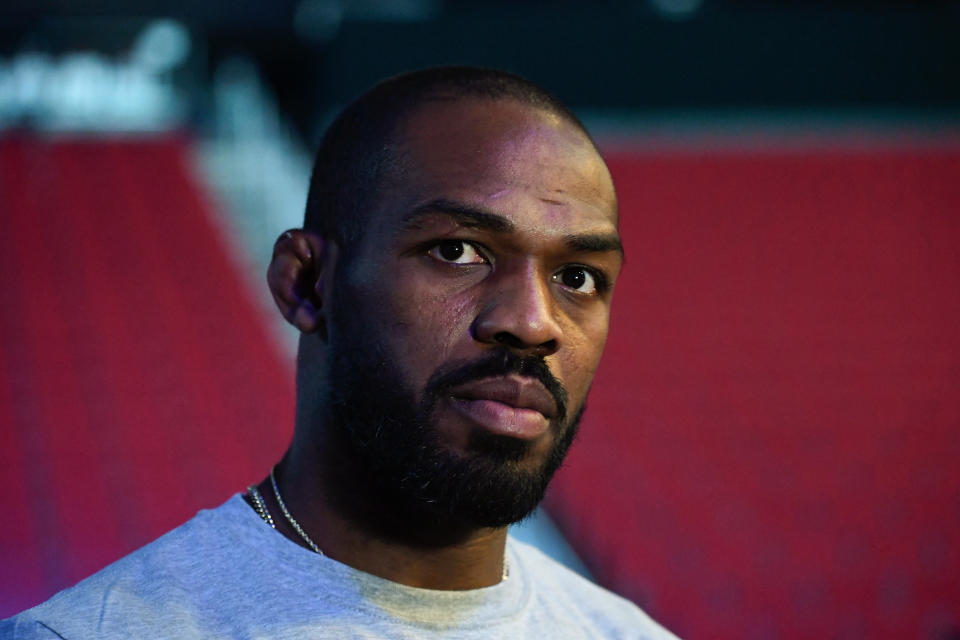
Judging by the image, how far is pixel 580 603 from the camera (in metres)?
0.63

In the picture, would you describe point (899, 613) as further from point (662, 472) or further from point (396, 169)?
point (396, 169)

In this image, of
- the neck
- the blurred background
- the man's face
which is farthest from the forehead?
the blurred background

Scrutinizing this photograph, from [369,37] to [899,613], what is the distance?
2.58 m

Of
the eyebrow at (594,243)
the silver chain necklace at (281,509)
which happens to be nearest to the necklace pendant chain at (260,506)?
the silver chain necklace at (281,509)

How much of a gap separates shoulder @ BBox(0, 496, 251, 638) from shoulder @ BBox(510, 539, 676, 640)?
197 mm

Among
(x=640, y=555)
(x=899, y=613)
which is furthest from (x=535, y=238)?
(x=899, y=613)

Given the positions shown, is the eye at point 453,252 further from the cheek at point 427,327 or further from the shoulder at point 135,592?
the shoulder at point 135,592

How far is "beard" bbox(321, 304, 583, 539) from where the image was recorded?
50 centimetres

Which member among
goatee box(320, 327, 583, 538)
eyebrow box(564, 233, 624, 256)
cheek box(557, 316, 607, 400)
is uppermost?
eyebrow box(564, 233, 624, 256)

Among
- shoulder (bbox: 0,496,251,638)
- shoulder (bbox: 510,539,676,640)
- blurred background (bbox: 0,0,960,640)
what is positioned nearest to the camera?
shoulder (bbox: 0,496,251,638)

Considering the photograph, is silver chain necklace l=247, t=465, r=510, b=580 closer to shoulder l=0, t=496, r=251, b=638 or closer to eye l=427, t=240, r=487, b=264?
shoulder l=0, t=496, r=251, b=638

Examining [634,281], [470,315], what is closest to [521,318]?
[470,315]

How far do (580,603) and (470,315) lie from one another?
230 millimetres

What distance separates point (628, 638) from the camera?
615 millimetres
